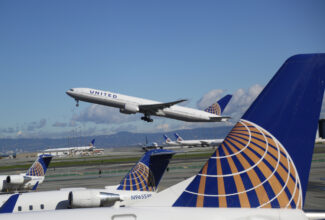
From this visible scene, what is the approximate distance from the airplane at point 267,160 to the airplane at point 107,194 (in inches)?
288

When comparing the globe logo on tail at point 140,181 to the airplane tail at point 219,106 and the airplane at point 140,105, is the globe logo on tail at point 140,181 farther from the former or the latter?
the airplane tail at point 219,106

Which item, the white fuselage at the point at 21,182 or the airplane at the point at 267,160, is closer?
the airplane at the point at 267,160

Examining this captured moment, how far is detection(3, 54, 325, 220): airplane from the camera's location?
22.3ft

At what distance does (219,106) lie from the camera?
74.1 metres

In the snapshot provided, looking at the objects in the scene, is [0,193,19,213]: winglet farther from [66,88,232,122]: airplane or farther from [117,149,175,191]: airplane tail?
[66,88,232,122]: airplane

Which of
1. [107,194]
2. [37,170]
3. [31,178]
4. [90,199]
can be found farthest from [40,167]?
[90,199]

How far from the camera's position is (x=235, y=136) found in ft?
24.7

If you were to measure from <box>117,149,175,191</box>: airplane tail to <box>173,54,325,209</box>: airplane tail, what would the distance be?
30.9 ft

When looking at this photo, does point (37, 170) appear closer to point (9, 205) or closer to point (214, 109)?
point (9, 205)

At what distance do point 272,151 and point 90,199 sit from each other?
28.1 ft

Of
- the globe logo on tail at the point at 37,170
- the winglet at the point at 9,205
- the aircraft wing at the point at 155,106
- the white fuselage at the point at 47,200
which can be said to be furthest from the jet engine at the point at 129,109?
the winglet at the point at 9,205

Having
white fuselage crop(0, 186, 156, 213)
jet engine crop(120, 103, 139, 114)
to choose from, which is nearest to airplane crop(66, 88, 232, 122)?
jet engine crop(120, 103, 139, 114)

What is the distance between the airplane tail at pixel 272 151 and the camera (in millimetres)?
6938

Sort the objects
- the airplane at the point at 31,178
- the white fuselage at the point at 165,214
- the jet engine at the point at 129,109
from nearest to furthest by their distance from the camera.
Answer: the white fuselage at the point at 165,214 → the airplane at the point at 31,178 → the jet engine at the point at 129,109
